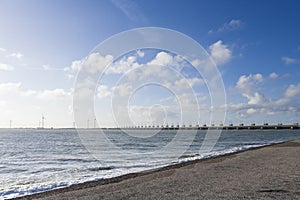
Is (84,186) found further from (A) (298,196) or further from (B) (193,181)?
(A) (298,196)

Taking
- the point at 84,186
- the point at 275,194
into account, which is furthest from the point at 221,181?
the point at 84,186

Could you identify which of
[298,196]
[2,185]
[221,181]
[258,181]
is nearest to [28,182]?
[2,185]

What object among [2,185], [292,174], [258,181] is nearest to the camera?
[258,181]

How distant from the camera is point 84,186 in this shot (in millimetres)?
12711

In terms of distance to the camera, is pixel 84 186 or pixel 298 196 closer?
pixel 298 196

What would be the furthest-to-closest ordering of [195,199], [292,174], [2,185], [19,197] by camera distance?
[2,185] → [292,174] → [19,197] → [195,199]

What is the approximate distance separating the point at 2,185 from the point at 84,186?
4724 millimetres

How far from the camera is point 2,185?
14.5 metres

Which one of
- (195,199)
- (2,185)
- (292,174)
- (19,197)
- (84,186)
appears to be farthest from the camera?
(2,185)

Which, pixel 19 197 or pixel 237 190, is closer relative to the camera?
pixel 237 190

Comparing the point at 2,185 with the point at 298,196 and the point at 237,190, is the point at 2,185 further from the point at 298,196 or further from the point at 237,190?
the point at 298,196

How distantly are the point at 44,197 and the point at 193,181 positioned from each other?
5747mm

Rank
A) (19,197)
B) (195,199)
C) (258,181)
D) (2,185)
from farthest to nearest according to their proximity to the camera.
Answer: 1. (2,185)
2. (258,181)
3. (19,197)
4. (195,199)

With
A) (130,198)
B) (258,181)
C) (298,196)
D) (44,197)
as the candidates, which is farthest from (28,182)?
(298,196)
